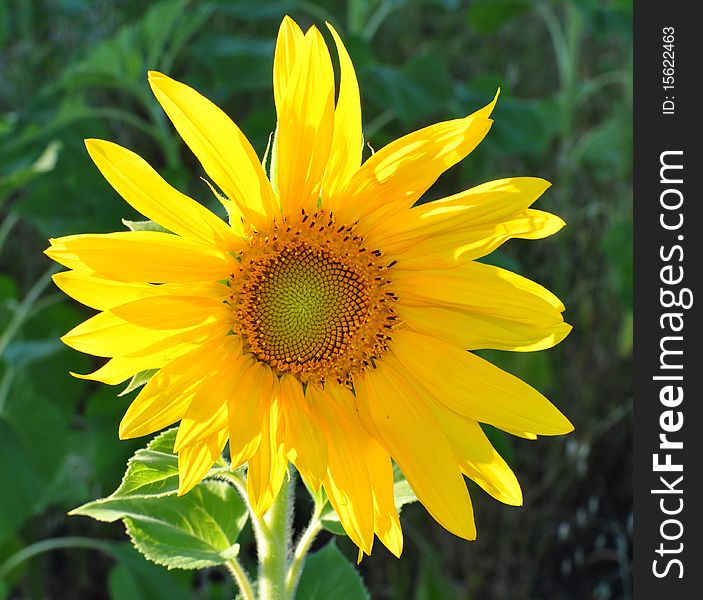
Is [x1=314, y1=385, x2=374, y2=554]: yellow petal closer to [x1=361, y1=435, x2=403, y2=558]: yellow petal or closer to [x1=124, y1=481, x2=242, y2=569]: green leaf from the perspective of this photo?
[x1=361, y1=435, x2=403, y2=558]: yellow petal

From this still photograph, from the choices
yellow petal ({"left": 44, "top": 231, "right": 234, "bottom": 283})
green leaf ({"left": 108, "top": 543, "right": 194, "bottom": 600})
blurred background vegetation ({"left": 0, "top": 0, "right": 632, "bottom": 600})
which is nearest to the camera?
yellow petal ({"left": 44, "top": 231, "right": 234, "bottom": 283})

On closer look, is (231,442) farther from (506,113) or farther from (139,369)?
(506,113)

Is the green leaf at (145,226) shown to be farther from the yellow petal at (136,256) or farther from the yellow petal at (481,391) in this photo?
the yellow petal at (481,391)

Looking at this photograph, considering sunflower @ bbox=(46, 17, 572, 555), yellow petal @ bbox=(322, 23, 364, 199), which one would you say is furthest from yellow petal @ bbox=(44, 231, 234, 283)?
yellow petal @ bbox=(322, 23, 364, 199)

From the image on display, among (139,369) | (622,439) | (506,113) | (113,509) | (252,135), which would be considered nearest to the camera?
(139,369)

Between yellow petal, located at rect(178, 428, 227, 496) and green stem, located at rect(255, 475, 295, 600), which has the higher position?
yellow petal, located at rect(178, 428, 227, 496)

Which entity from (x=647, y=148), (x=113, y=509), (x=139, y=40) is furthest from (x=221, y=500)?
(x=139, y=40)

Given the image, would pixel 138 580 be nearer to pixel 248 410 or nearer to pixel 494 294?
pixel 248 410
